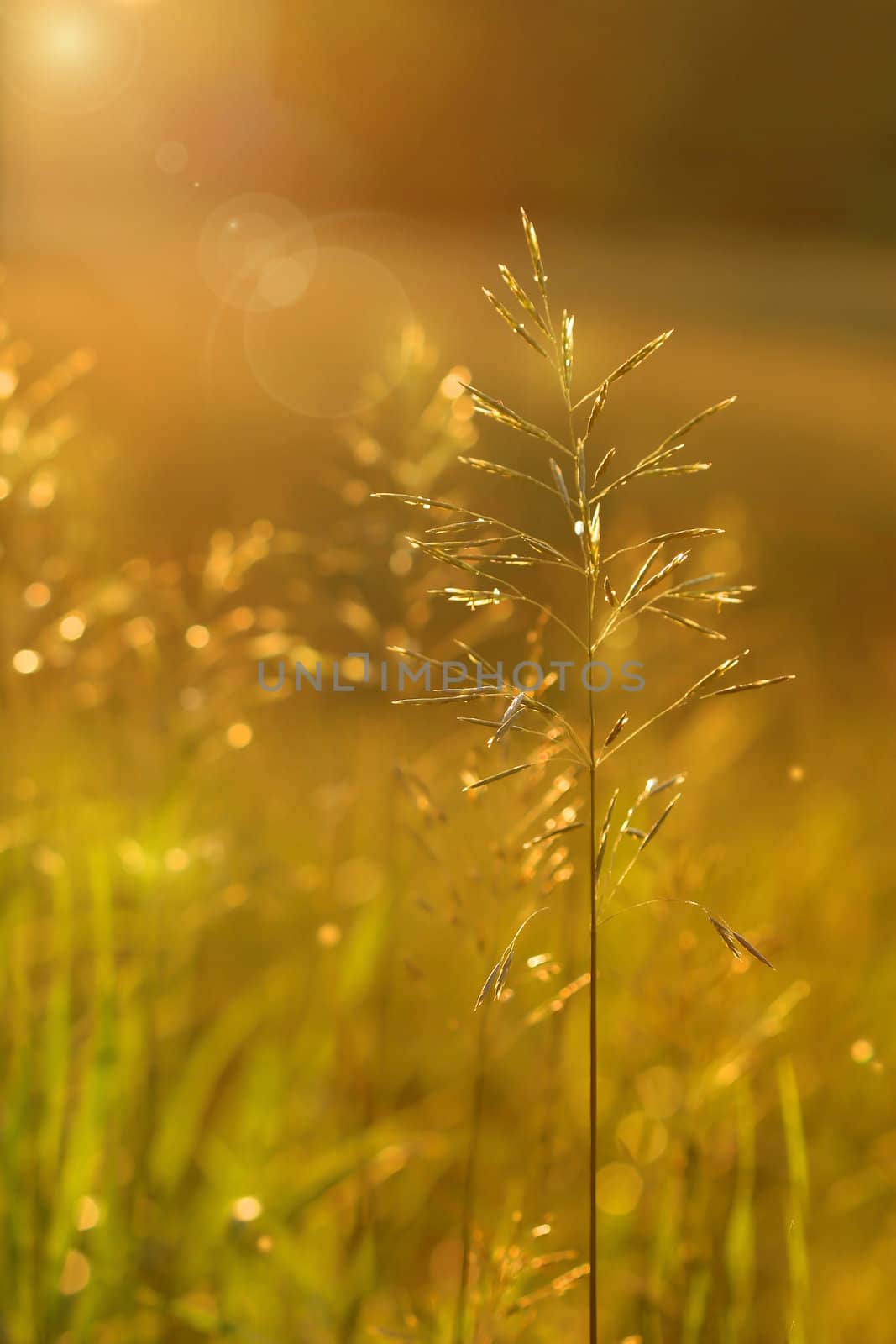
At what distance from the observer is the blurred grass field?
1.04m

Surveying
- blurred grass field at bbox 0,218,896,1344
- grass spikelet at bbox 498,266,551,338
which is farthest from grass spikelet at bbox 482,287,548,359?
blurred grass field at bbox 0,218,896,1344

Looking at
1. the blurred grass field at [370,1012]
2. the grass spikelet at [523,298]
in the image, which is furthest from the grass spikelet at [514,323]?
the blurred grass field at [370,1012]

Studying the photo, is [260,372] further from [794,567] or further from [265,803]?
[265,803]

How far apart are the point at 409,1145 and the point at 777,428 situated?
542 cm

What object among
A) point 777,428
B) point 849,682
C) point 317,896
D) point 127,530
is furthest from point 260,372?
point 317,896

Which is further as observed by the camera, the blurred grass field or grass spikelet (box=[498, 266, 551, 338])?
the blurred grass field

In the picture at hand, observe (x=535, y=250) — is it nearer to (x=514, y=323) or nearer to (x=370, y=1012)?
(x=514, y=323)

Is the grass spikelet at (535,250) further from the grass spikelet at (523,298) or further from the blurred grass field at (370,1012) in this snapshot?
the blurred grass field at (370,1012)

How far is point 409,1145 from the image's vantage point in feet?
3.95

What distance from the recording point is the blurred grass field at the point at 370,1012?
104 cm

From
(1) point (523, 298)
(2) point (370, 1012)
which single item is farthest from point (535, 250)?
(2) point (370, 1012)

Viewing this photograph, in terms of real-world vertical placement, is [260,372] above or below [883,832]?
above

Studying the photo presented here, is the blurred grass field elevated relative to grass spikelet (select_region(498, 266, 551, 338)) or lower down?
lower down

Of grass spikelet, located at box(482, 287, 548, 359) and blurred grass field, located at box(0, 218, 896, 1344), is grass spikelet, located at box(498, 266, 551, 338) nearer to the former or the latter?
grass spikelet, located at box(482, 287, 548, 359)
